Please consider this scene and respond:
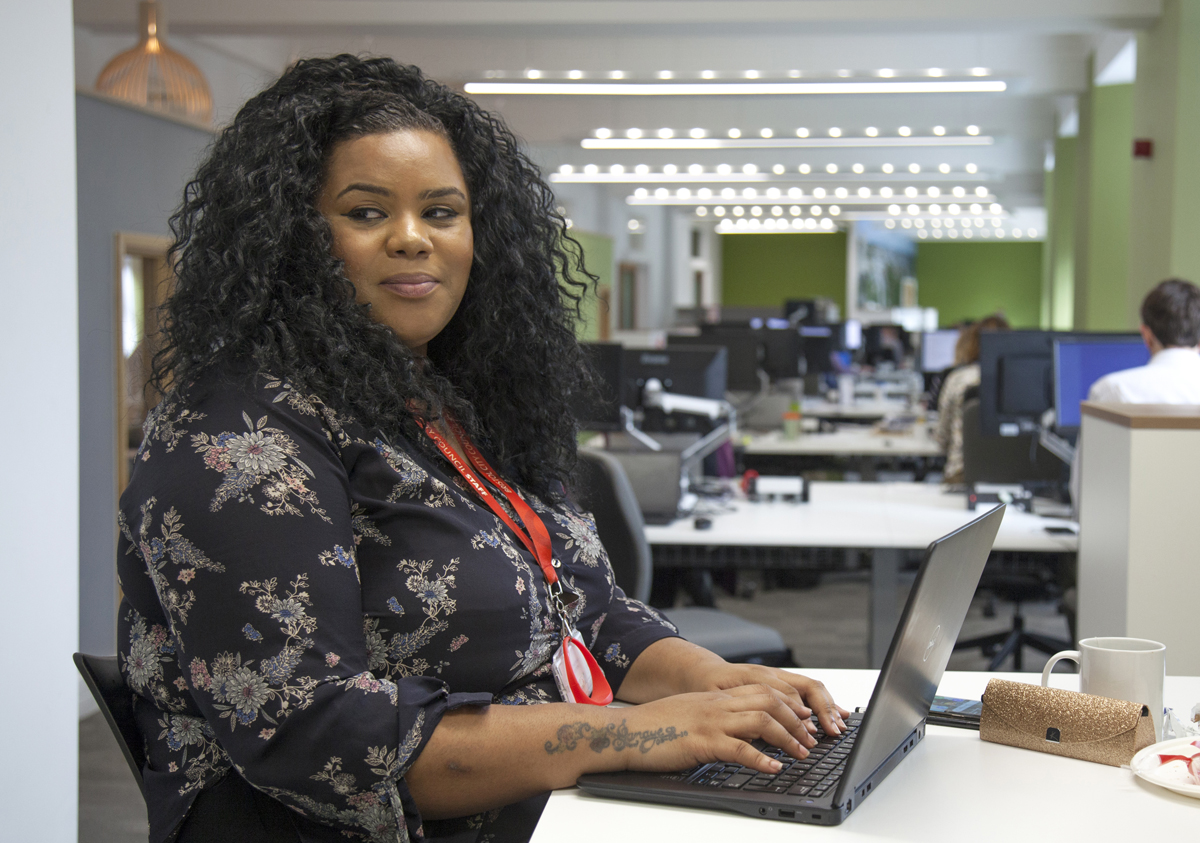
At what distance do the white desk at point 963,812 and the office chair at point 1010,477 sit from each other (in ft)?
8.64

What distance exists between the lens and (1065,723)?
1206 mm

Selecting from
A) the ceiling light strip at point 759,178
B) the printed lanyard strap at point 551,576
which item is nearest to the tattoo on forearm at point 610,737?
the printed lanyard strap at point 551,576

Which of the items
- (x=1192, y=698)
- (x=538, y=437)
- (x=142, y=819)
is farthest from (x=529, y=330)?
(x=142, y=819)

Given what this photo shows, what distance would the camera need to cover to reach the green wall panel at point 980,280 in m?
23.6

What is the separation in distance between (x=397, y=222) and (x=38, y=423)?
0.84 meters

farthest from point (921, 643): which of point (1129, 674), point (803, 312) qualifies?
point (803, 312)

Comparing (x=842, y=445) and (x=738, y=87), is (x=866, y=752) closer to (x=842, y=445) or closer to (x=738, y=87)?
(x=842, y=445)

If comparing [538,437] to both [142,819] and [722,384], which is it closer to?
[142,819]

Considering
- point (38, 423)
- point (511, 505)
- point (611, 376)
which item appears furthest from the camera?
point (611, 376)

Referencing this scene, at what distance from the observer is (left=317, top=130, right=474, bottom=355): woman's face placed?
1206mm

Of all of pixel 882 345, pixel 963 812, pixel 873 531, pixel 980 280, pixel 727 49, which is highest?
pixel 727 49

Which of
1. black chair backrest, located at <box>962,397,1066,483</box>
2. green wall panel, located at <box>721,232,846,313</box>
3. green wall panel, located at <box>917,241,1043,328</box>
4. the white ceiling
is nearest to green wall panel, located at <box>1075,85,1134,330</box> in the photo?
the white ceiling

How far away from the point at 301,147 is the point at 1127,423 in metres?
1.66

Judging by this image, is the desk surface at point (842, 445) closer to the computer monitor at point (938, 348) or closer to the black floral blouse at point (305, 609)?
the computer monitor at point (938, 348)
